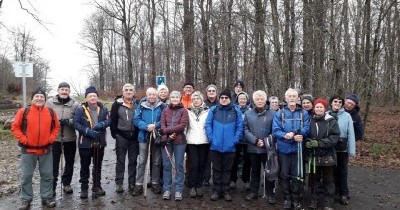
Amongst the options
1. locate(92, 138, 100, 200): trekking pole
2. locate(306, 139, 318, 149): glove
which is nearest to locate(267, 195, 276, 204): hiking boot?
locate(306, 139, 318, 149): glove

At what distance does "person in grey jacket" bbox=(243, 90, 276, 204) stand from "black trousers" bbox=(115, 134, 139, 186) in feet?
6.68

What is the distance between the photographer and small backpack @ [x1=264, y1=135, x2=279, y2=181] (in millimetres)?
6117

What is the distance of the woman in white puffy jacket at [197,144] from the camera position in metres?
6.51

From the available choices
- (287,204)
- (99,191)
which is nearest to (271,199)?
(287,204)

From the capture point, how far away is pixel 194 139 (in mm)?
6508

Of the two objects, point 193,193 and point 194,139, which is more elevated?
point 194,139

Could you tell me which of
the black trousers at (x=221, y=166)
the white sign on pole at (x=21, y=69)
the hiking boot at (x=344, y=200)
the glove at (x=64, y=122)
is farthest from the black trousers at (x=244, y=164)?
the white sign on pole at (x=21, y=69)

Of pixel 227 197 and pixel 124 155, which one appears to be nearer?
pixel 227 197

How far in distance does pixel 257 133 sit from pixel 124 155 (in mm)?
2411

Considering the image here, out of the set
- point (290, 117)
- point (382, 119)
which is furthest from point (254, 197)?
point (382, 119)

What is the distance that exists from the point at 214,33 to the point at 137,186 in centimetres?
1340

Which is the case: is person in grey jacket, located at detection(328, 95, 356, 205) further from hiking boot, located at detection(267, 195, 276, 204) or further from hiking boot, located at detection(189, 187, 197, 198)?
hiking boot, located at detection(189, 187, 197, 198)

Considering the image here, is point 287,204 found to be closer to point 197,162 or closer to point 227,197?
point 227,197

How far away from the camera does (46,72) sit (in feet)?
218
